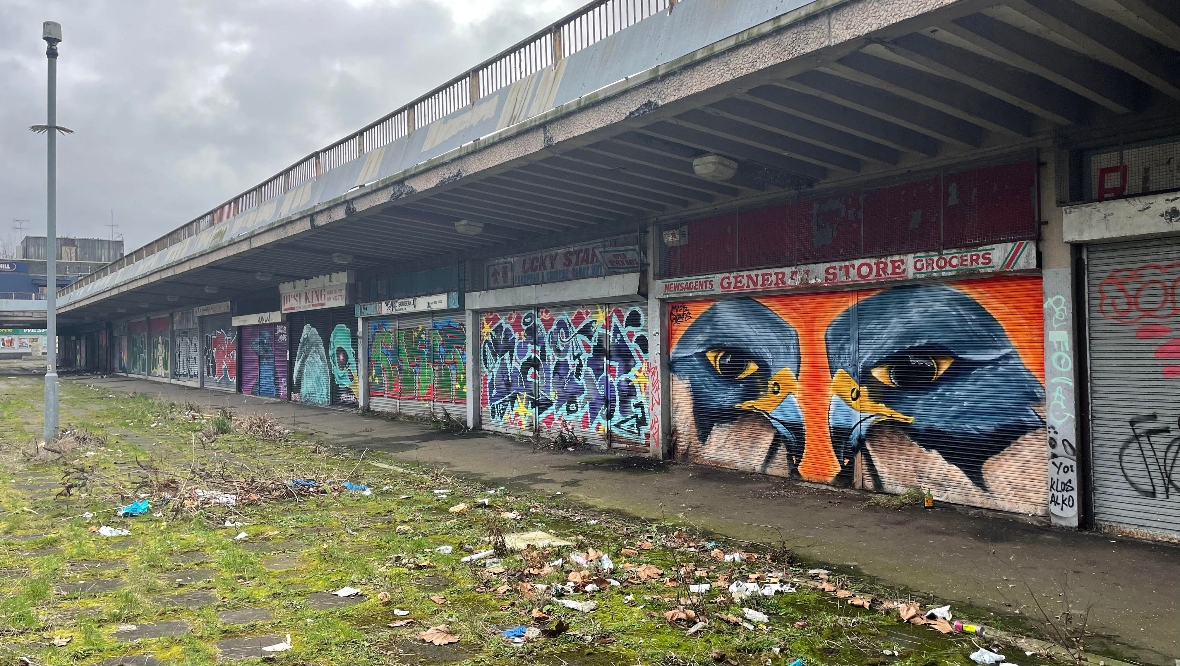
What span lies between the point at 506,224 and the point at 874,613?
9.59 m

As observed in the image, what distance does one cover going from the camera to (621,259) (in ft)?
40.4

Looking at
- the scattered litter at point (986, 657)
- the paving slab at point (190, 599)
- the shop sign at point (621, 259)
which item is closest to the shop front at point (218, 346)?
the shop sign at point (621, 259)

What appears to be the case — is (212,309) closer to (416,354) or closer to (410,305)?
(416,354)

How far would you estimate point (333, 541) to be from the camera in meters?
6.86

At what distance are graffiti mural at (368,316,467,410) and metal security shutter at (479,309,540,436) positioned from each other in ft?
2.68

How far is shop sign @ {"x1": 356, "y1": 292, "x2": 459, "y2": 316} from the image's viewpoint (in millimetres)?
16400

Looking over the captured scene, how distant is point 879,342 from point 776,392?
5.31ft

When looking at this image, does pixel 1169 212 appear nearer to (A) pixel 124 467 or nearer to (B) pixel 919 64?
(B) pixel 919 64

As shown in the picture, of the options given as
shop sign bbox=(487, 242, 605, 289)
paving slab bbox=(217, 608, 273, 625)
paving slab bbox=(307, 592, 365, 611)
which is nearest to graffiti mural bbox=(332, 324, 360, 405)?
shop sign bbox=(487, 242, 605, 289)

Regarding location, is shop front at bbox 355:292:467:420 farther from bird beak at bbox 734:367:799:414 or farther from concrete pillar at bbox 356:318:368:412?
bird beak at bbox 734:367:799:414

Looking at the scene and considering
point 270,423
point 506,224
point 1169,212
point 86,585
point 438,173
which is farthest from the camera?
point 270,423

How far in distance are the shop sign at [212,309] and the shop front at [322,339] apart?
6.77m

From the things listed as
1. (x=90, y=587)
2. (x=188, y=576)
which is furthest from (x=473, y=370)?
(x=90, y=587)

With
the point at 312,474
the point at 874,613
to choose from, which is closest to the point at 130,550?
the point at 312,474
